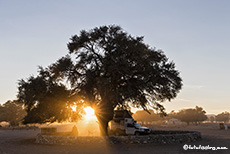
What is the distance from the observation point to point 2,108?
103 meters

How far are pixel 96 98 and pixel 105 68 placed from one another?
20.9ft

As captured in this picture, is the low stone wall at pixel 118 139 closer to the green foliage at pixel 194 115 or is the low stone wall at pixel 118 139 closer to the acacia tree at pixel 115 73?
the acacia tree at pixel 115 73

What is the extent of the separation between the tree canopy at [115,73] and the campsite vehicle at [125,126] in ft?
10.9

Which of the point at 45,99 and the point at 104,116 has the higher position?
the point at 45,99

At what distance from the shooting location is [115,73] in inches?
1172

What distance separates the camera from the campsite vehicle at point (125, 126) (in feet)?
108

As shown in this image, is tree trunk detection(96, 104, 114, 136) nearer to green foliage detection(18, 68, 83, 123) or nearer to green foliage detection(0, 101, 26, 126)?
green foliage detection(18, 68, 83, 123)

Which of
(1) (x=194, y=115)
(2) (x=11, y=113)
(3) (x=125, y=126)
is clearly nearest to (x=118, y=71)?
(3) (x=125, y=126)

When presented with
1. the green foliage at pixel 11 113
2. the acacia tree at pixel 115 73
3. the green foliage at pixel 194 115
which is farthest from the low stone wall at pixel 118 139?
the green foliage at pixel 194 115

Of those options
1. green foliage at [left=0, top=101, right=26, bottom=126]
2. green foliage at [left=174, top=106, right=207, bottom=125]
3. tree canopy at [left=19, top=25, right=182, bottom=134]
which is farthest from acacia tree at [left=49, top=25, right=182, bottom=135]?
green foliage at [left=174, top=106, right=207, bottom=125]

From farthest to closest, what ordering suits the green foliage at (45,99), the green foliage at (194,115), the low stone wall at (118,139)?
the green foliage at (194,115) < the green foliage at (45,99) < the low stone wall at (118,139)

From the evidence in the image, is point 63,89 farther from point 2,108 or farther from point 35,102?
point 2,108

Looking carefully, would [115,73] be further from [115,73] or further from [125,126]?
[125,126]

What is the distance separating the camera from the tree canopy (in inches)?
1163
